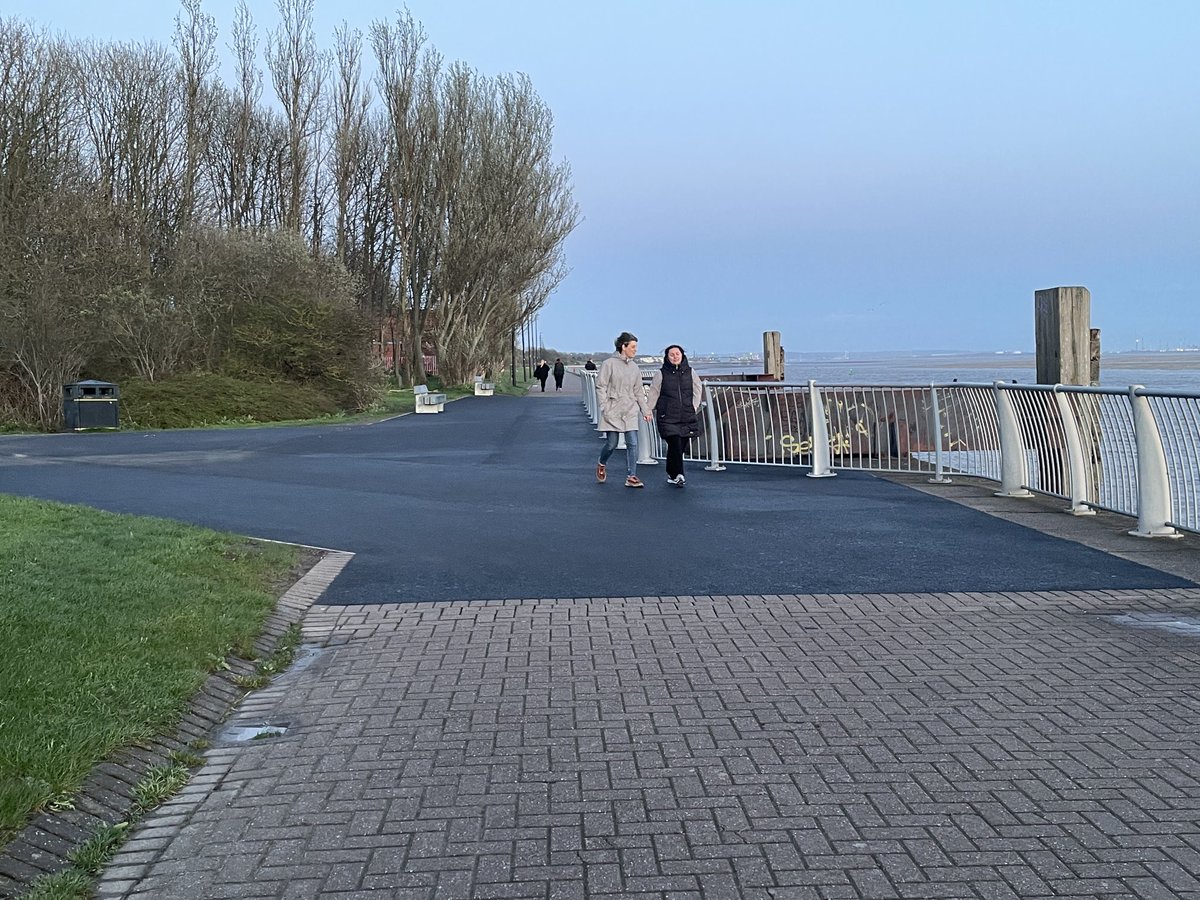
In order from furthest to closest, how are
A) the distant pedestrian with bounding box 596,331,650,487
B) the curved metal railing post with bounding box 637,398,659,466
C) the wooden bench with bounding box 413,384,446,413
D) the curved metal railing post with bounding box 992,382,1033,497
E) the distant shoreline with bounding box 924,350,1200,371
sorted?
the distant shoreline with bounding box 924,350,1200,371, the wooden bench with bounding box 413,384,446,413, the curved metal railing post with bounding box 637,398,659,466, the distant pedestrian with bounding box 596,331,650,487, the curved metal railing post with bounding box 992,382,1033,497

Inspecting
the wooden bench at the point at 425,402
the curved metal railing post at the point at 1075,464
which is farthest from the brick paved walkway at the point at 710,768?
the wooden bench at the point at 425,402

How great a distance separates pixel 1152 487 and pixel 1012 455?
9.38 ft

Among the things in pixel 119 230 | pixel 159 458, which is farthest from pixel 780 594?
pixel 119 230

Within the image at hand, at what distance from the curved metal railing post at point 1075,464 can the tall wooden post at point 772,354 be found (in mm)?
19345

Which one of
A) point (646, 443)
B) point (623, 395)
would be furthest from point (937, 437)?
point (646, 443)

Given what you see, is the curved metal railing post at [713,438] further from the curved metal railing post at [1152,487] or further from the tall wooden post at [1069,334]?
the curved metal railing post at [1152,487]

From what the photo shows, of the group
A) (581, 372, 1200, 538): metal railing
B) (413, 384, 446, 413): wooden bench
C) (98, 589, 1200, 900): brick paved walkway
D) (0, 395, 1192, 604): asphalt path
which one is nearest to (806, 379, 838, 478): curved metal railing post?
(581, 372, 1200, 538): metal railing

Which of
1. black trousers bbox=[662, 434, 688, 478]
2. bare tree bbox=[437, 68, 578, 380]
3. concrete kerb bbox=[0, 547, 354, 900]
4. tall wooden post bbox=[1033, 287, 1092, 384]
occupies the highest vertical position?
bare tree bbox=[437, 68, 578, 380]

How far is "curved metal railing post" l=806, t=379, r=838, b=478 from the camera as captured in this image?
48.1 feet

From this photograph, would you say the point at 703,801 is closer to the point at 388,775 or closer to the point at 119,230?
the point at 388,775

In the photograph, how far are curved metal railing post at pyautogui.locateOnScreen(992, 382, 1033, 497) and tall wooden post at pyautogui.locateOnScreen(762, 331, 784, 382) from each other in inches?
708

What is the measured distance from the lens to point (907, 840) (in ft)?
12.1

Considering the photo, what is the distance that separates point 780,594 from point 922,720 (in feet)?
9.14

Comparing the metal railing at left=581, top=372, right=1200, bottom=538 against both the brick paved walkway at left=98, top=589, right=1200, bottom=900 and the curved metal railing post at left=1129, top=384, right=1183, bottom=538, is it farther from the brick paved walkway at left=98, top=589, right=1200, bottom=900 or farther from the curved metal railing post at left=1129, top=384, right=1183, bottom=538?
the brick paved walkway at left=98, top=589, right=1200, bottom=900
